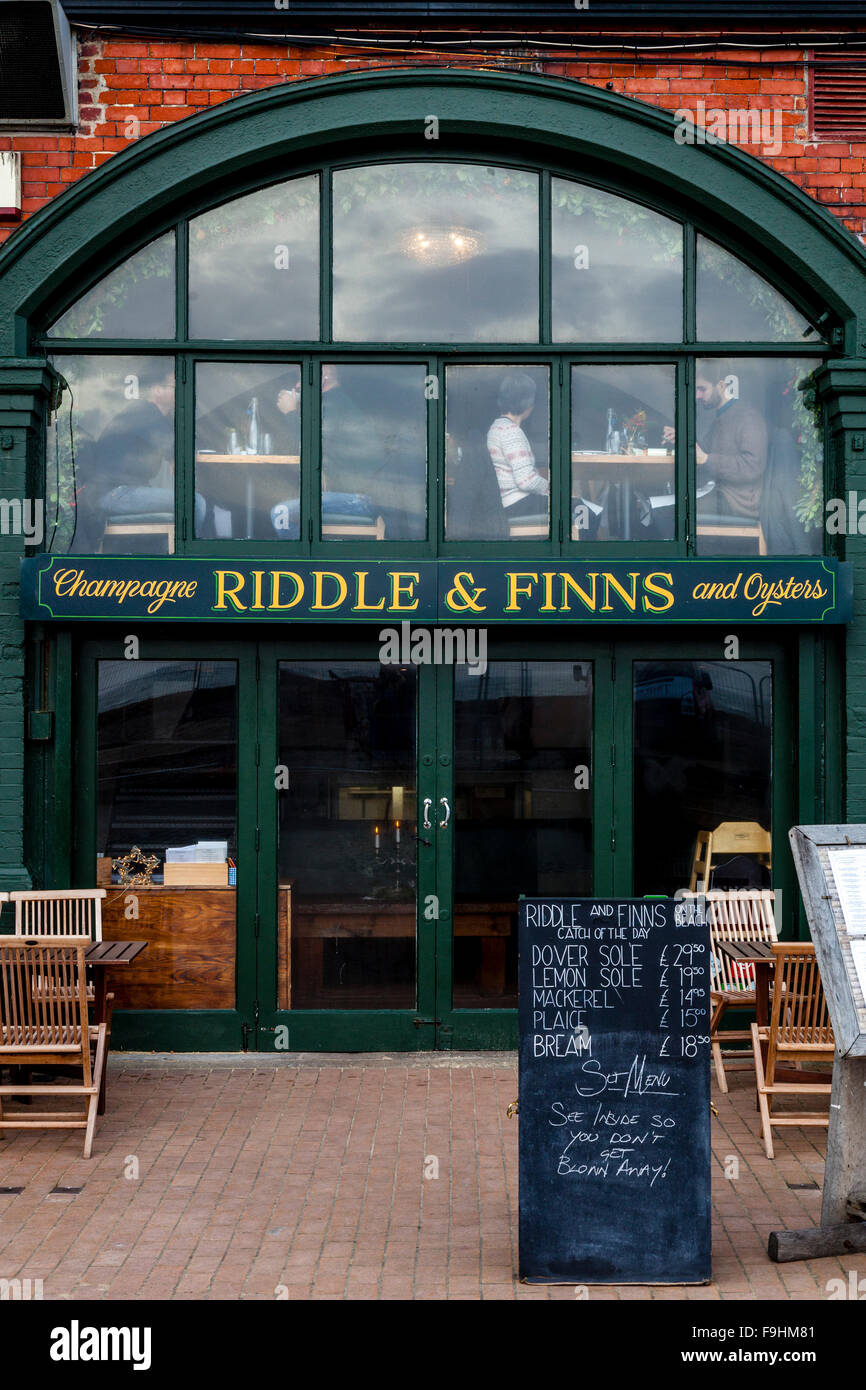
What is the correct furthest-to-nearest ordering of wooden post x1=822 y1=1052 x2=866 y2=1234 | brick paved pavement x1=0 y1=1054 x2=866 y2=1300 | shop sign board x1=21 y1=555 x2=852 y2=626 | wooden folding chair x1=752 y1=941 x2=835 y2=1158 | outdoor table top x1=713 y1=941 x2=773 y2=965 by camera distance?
1. shop sign board x1=21 y1=555 x2=852 y2=626
2. outdoor table top x1=713 y1=941 x2=773 y2=965
3. wooden folding chair x1=752 y1=941 x2=835 y2=1158
4. wooden post x1=822 y1=1052 x2=866 y2=1234
5. brick paved pavement x1=0 y1=1054 x2=866 y2=1300

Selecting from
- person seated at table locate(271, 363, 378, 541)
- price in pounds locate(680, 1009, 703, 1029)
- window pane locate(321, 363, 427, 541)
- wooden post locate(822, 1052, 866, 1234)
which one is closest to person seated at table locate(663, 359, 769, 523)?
window pane locate(321, 363, 427, 541)

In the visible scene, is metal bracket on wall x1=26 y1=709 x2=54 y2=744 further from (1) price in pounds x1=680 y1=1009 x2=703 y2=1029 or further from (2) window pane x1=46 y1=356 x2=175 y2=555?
(1) price in pounds x1=680 y1=1009 x2=703 y2=1029

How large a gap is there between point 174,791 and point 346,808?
106cm

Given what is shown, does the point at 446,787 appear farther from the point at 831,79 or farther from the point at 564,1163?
the point at 831,79

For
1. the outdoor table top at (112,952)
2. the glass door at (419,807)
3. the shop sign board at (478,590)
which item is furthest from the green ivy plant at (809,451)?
the outdoor table top at (112,952)

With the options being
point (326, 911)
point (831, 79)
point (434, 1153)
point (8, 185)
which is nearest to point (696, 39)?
point (831, 79)

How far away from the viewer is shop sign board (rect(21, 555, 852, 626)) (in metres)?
7.66

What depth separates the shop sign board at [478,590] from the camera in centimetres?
766

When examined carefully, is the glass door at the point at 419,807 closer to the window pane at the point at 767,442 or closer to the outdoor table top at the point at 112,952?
the outdoor table top at the point at 112,952

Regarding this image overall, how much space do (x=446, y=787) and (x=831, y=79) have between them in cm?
498

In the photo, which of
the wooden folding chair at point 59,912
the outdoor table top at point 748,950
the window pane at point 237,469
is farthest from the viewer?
the window pane at point 237,469

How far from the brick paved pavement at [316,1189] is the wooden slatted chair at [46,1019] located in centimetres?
29

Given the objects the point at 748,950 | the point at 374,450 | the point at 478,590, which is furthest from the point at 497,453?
the point at 748,950

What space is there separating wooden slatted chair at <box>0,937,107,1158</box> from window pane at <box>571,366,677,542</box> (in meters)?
3.94
